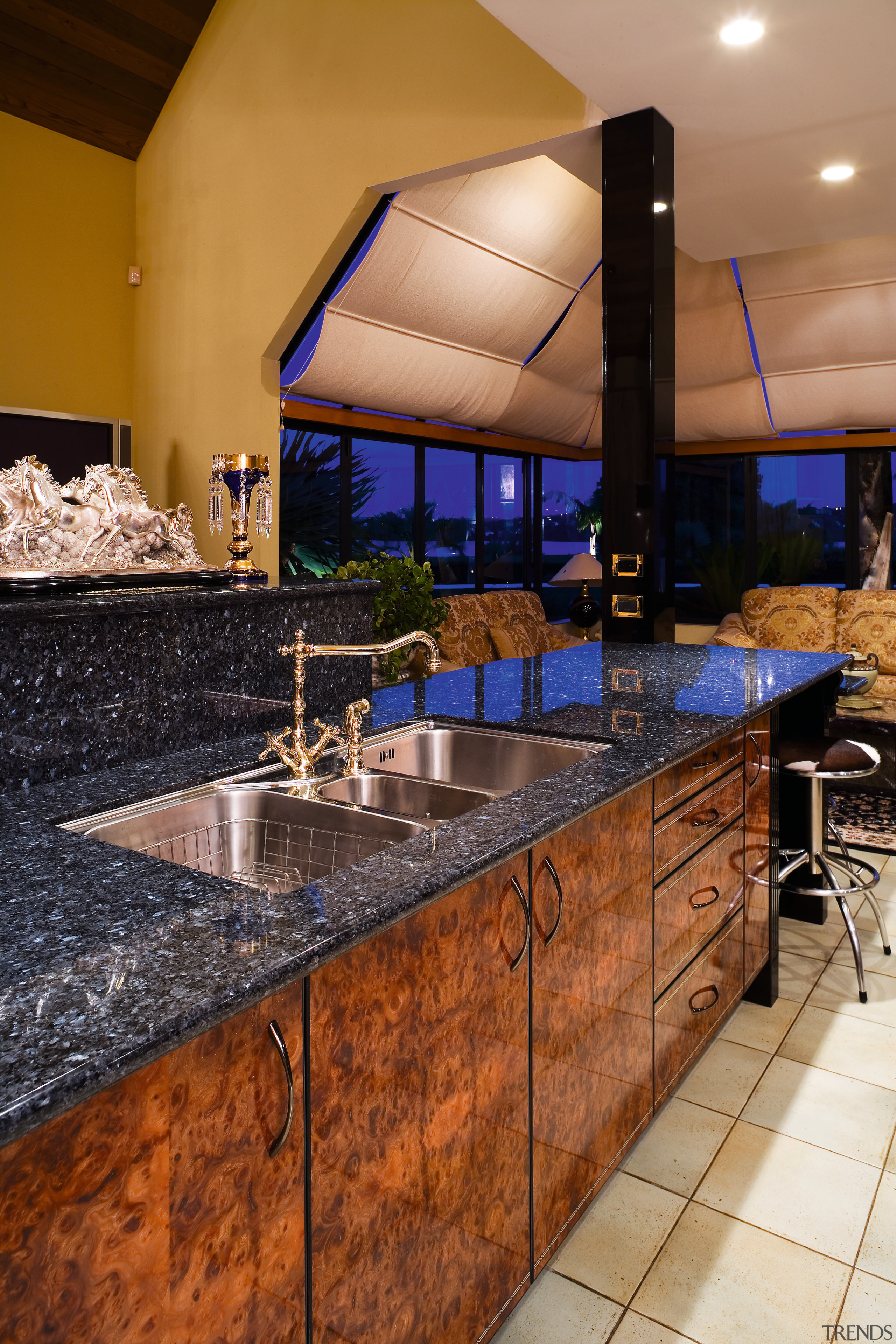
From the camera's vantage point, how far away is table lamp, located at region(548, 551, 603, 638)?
7.11 m

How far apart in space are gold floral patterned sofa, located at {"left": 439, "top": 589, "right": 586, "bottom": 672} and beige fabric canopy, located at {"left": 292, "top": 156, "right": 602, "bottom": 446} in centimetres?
121

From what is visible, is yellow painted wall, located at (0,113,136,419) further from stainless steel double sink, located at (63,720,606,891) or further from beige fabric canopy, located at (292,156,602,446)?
stainless steel double sink, located at (63,720,606,891)

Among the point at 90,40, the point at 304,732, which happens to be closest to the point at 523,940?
the point at 304,732

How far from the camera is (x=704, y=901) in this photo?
A: 6.60 ft

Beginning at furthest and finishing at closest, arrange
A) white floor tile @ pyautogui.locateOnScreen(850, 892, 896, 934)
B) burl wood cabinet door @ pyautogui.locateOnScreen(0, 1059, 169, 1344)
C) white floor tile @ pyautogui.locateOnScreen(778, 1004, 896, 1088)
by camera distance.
Result: white floor tile @ pyautogui.locateOnScreen(850, 892, 896, 934) → white floor tile @ pyautogui.locateOnScreen(778, 1004, 896, 1088) → burl wood cabinet door @ pyautogui.locateOnScreen(0, 1059, 169, 1344)

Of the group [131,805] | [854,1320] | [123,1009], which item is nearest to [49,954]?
[123,1009]

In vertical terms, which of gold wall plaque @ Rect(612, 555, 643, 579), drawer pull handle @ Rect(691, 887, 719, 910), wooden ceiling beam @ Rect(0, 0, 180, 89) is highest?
wooden ceiling beam @ Rect(0, 0, 180, 89)

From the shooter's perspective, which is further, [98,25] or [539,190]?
[539,190]

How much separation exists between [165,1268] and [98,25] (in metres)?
4.92

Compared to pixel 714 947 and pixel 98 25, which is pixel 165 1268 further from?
pixel 98 25

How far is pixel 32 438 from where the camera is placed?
4.32 m

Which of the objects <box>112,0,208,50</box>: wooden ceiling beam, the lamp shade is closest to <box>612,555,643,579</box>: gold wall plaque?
<box>112,0,208,50</box>: wooden ceiling beam

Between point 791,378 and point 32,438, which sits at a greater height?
point 791,378

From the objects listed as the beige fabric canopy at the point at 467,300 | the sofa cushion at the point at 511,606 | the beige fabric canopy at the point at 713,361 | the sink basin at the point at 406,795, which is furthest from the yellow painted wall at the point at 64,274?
the sink basin at the point at 406,795
